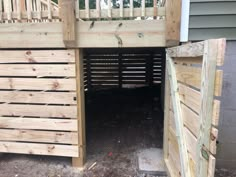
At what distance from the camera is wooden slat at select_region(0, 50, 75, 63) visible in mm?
2727

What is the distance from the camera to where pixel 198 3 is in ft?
8.29

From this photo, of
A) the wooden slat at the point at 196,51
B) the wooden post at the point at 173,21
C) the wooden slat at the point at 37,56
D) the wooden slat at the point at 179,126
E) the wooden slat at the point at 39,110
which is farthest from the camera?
the wooden slat at the point at 39,110

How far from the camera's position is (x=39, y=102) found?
2850 mm

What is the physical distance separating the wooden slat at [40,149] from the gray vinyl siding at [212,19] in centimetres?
201

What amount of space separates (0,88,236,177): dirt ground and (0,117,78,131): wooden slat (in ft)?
1.78

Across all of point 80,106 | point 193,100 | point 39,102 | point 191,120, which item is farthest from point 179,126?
point 39,102

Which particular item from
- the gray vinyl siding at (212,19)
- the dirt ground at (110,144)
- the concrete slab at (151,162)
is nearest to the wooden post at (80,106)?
the dirt ground at (110,144)

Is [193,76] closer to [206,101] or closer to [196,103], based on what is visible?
[196,103]

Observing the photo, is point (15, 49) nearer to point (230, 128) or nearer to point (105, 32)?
point (105, 32)

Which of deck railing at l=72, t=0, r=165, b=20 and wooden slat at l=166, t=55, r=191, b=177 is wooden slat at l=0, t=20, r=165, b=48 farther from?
wooden slat at l=166, t=55, r=191, b=177

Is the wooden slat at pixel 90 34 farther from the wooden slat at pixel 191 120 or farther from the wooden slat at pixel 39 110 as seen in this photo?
the wooden slat at pixel 191 120

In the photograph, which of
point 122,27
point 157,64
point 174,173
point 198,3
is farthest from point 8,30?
point 157,64

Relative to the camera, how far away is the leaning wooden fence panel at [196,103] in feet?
4.06

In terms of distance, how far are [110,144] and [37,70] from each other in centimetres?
162
